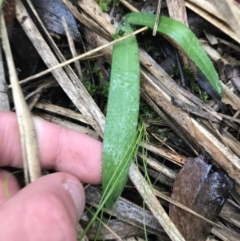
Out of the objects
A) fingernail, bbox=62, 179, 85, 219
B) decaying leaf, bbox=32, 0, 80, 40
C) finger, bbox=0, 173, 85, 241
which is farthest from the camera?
decaying leaf, bbox=32, 0, 80, 40

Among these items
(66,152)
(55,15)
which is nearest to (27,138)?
(66,152)

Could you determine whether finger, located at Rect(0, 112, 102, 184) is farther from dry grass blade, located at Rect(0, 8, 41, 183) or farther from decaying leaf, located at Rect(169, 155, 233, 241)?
decaying leaf, located at Rect(169, 155, 233, 241)

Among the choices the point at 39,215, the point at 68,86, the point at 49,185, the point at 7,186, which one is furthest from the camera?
the point at 68,86

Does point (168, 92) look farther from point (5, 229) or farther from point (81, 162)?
point (5, 229)

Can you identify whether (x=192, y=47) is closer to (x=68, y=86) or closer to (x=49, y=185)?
(x=68, y=86)

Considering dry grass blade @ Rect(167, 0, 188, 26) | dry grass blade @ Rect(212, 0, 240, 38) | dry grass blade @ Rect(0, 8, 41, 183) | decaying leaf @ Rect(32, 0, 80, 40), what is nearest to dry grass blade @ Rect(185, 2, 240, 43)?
dry grass blade @ Rect(167, 0, 188, 26)

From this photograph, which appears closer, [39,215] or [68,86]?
[39,215]
